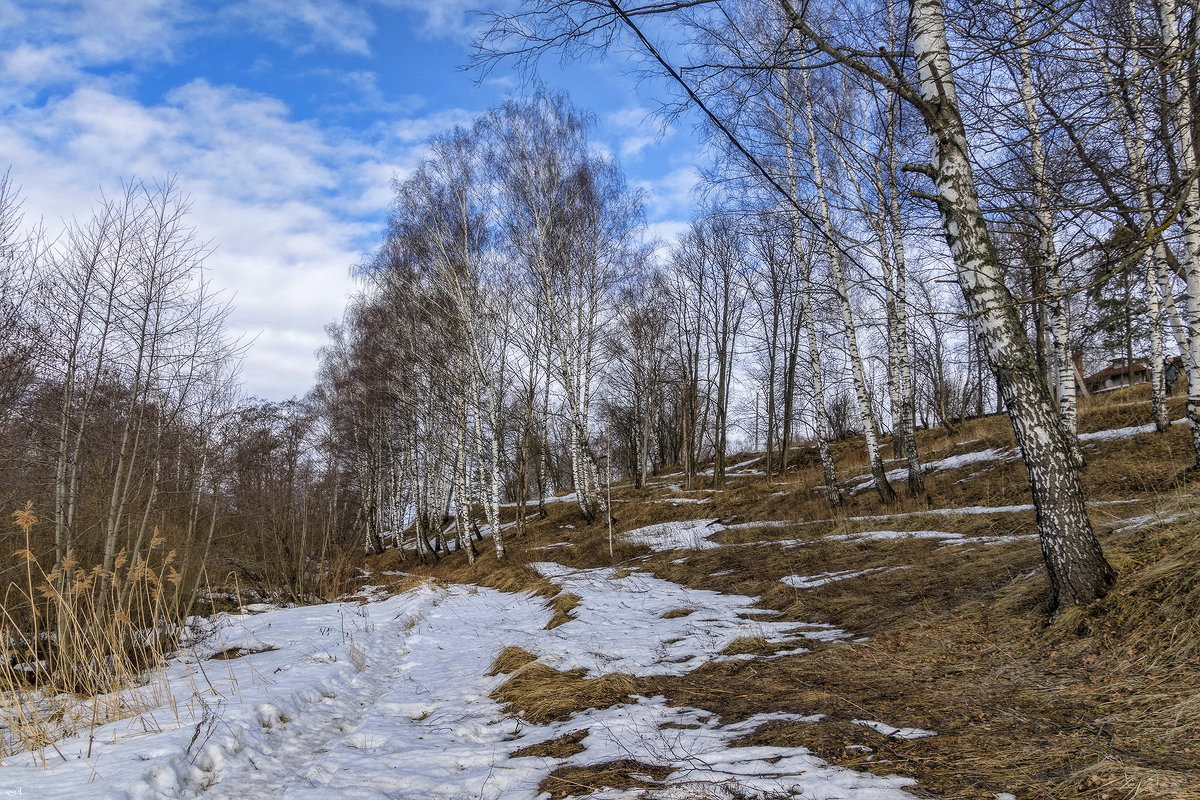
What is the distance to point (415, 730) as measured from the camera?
13.5 ft

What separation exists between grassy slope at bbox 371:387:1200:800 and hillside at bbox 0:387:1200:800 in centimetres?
2

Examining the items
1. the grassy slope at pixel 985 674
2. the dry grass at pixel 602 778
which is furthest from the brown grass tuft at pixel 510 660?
the dry grass at pixel 602 778

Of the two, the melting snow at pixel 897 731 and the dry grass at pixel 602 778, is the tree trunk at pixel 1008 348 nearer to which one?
the melting snow at pixel 897 731

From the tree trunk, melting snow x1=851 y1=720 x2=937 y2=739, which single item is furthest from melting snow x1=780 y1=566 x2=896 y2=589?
melting snow x1=851 y1=720 x2=937 y2=739

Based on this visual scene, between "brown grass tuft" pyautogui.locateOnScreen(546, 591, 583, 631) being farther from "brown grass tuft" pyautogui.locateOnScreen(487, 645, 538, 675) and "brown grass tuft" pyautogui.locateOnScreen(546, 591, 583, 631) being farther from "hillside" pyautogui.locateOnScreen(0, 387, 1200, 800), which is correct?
"brown grass tuft" pyautogui.locateOnScreen(487, 645, 538, 675)

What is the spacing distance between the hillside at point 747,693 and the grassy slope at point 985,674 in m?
0.02

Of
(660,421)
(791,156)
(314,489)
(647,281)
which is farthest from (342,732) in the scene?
(660,421)

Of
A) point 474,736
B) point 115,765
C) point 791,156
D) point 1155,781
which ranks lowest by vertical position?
point 474,736

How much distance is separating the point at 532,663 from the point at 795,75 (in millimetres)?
11517

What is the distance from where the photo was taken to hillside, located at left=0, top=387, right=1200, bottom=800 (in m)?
2.44

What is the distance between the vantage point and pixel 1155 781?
1.92 meters

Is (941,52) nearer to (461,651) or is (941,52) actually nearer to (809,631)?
(809,631)

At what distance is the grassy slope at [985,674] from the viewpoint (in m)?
2.26

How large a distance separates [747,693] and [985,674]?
4.43 feet
